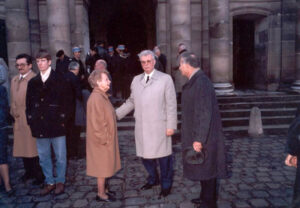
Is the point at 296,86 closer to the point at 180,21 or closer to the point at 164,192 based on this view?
the point at 180,21

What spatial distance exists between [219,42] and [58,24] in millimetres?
5405

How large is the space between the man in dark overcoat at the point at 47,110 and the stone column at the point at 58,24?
5.55 metres

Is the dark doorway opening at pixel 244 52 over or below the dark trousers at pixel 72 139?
over

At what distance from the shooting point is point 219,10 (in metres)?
10.1

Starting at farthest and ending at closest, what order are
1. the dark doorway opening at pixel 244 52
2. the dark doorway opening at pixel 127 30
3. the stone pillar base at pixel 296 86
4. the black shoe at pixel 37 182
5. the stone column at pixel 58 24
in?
the dark doorway opening at pixel 127 30, the dark doorway opening at pixel 244 52, the stone pillar base at pixel 296 86, the stone column at pixel 58 24, the black shoe at pixel 37 182

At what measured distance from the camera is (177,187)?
4586mm

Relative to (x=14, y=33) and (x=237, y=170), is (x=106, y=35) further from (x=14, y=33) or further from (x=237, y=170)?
(x=237, y=170)

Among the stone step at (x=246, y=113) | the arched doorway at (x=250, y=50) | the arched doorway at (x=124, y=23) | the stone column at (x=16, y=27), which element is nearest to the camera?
the stone step at (x=246, y=113)

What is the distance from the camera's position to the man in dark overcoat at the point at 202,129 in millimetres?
3346

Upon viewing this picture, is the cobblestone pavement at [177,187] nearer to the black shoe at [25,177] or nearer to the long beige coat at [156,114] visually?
the black shoe at [25,177]

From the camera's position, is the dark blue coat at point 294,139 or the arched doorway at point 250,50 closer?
the dark blue coat at point 294,139

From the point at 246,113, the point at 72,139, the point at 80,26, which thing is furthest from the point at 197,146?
the point at 80,26

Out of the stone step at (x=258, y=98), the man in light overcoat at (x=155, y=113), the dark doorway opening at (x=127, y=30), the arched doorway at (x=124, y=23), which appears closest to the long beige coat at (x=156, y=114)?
the man in light overcoat at (x=155, y=113)

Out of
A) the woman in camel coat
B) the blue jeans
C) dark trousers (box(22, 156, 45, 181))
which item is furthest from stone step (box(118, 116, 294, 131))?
the woman in camel coat
